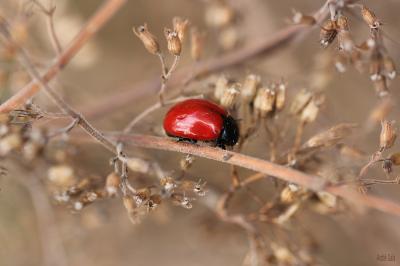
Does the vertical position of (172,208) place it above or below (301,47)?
below

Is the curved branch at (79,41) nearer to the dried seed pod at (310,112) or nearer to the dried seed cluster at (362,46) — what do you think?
the dried seed cluster at (362,46)

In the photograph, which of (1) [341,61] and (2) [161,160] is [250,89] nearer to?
(1) [341,61]

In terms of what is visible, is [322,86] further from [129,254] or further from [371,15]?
[129,254]

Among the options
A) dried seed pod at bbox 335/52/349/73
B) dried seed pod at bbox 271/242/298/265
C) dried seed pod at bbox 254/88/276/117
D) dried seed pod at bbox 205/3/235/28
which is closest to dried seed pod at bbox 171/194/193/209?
dried seed pod at bbox 254/88/276/117

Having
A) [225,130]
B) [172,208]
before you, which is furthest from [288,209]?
[172,208]

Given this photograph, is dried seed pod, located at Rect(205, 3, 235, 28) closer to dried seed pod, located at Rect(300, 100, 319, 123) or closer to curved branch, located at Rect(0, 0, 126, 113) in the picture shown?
curved branch, located at Rect(0, 0, 126, 113)

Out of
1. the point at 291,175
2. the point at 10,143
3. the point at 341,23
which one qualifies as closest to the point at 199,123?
the point at 291,175
